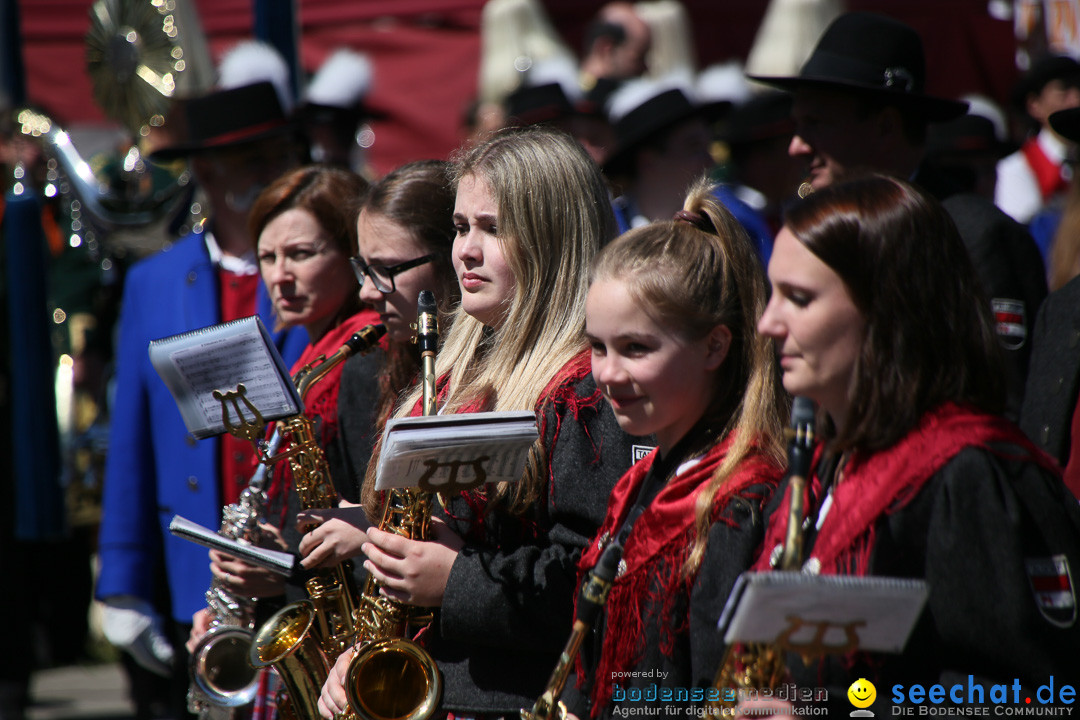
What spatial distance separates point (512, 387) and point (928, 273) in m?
1.14

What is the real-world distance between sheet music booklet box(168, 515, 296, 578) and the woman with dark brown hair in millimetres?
1477

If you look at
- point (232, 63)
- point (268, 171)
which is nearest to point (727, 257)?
point (268, 171)

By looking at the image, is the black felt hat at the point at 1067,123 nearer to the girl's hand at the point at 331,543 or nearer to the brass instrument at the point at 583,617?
the brass instrument at the point at 583,617

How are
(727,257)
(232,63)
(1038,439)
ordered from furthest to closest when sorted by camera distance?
(232,63) → (1038,439) → (727,257)

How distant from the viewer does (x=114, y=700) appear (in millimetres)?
7543

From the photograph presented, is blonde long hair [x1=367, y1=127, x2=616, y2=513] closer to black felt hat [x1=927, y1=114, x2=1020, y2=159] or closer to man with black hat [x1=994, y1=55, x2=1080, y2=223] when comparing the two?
black felt hat [x1=927, y1=114, x2=1020, y2=159]

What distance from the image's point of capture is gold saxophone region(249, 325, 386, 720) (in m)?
3.26

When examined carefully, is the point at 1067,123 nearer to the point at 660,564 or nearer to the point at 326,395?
the point at 660,564

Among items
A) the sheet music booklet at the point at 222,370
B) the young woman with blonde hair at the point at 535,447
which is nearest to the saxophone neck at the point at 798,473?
the young woman with blonde hair at the point at 535,447

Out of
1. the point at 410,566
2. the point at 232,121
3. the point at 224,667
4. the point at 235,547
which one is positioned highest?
the point at 232,121

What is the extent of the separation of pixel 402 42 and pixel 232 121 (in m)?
5.44

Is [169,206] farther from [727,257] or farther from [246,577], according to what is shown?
[727,257]

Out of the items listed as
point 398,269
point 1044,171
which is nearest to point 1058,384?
point 398,269

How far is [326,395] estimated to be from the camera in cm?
373
